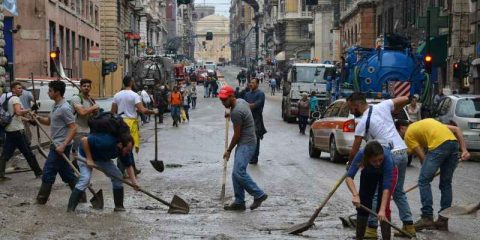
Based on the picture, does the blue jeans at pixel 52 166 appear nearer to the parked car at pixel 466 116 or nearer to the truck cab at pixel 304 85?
the parked car at pixel 466 116

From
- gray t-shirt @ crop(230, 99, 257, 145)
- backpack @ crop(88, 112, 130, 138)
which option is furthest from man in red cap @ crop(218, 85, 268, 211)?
backpack @ crop(88, 112, 130, 138)

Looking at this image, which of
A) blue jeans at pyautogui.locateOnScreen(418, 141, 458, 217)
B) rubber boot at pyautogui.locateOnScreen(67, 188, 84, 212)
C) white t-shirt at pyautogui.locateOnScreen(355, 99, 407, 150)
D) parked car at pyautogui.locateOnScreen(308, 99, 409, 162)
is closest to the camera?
white t-shirt at pyautogui.locateOnScreen(355, 99, 407, 150)

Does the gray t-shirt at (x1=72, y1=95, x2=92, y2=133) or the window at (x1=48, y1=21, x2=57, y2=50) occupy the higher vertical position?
the window at (x1=48, y1=21, x2=57, y2=50)

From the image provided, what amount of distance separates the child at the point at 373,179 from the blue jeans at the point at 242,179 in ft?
10.1

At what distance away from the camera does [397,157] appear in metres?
10.4

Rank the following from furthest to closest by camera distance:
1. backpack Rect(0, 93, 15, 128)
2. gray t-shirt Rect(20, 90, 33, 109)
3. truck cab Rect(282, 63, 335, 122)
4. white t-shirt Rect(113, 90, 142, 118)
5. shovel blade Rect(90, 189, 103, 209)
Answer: truck cab Rect(282, 63, 335, 122)
gray t-shirt Rect(20, 90, 33, 109)
backpack Rect(0, 93, 15, 128)
white t-shirt Rect(113, 90, 142, 118)
shovel blade Rect(90, 189, 103, 209)

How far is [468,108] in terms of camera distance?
23.2m

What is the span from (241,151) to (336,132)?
791cm

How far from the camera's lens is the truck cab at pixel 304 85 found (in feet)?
137

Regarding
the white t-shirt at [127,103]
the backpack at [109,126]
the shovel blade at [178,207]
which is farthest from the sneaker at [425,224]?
the white t-shirt at [127,103]

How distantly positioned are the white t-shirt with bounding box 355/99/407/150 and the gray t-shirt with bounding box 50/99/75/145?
4.35m

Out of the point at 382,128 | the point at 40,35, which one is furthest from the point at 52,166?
the point at 40,35

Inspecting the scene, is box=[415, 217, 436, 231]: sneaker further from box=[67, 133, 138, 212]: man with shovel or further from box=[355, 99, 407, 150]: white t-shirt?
box=[67, 133, 138, 212]: man with shovel

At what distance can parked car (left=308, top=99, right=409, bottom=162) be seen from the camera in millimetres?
19906
